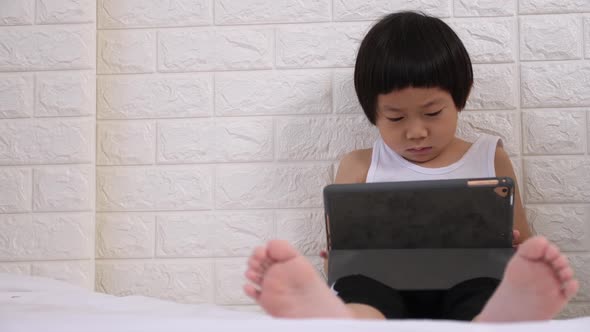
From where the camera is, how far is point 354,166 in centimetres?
160

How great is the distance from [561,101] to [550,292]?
3.13ft

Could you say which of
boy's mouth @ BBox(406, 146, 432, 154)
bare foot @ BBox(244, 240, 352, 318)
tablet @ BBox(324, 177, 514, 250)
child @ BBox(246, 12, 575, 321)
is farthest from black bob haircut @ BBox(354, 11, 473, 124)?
bare foot @ BBox(244, 240, 352, 318)

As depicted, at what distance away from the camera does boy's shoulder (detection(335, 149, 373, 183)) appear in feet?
5.20

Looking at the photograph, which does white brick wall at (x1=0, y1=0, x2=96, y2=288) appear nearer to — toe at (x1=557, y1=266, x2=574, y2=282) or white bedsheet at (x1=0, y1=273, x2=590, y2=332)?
white bedsheet at (x1=0, y1=273, x2=590, y2=332)

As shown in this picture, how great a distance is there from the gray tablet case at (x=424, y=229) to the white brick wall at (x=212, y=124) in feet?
1.68

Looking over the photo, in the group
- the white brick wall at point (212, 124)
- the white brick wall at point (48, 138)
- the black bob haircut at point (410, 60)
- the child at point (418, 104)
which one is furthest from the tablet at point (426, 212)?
the white brick wall at point (48, 138)

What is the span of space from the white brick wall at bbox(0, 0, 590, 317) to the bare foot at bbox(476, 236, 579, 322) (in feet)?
2.79

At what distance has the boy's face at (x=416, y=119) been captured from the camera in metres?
1.42

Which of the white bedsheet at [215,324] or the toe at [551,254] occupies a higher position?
the toe at [551,254]

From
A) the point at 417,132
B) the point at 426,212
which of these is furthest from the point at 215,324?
the point at 417,132

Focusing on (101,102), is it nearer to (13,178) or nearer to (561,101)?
(13,178)

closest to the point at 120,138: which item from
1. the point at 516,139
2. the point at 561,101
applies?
the point at 516,139

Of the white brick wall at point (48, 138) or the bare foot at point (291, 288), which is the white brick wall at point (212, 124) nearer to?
the white brick wall at point (48, 138)

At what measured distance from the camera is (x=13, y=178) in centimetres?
170
